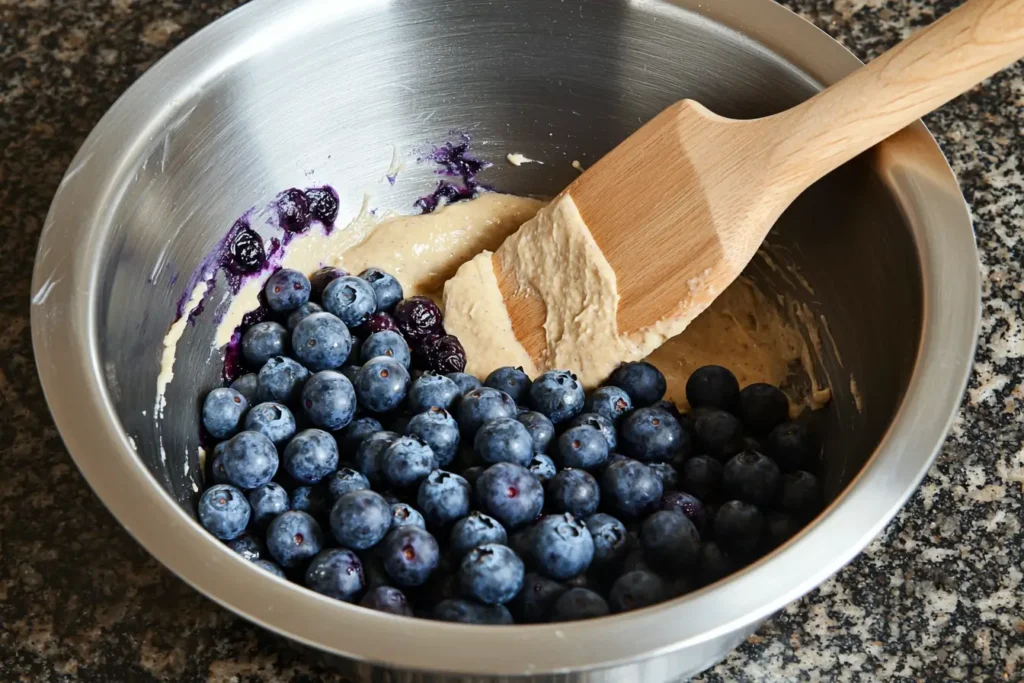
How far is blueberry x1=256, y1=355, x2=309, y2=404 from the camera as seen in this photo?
4.35ft

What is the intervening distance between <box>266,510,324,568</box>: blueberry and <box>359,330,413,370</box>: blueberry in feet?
1.12

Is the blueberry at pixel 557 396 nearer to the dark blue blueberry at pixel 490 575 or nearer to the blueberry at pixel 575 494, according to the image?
the blueberry at pixel 575 494

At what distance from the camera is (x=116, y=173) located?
114 centimetres

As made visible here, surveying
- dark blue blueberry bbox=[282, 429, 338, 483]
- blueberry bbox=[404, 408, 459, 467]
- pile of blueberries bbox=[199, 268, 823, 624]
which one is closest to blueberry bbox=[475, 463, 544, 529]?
pile of blueberries bbox=[199, 268, 823, 624]

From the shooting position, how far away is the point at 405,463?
1174 mm

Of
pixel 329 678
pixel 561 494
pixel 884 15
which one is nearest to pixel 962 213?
pixel 561 494

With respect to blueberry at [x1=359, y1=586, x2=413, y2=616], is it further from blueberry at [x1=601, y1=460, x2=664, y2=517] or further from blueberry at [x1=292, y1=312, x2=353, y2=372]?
blueberry at [x1=292, y1=312, x2=353, y2=372]

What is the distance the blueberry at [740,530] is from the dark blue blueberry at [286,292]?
2.34ft

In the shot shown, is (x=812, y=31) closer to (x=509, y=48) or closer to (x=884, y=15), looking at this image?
(x=509, y=48)

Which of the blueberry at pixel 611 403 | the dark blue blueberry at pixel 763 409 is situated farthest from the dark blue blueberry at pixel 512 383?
the dark blue blueberry at pixel 763 409

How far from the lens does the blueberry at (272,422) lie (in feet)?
4.09

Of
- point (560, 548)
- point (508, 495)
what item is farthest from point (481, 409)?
point (560, 548)

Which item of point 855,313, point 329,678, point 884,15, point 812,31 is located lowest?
point 329,678

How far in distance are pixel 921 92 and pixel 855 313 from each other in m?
0.31
